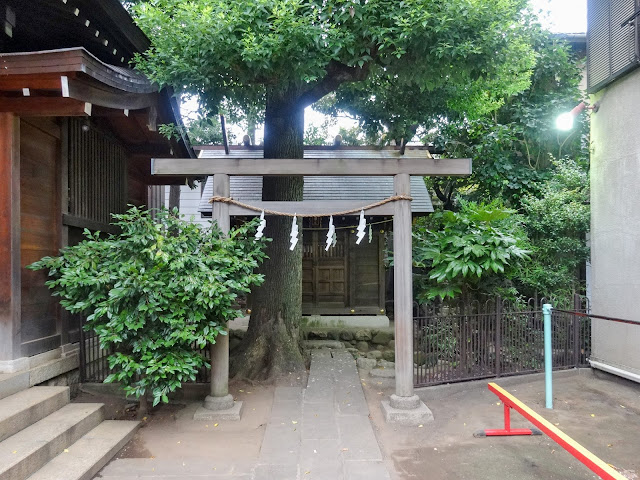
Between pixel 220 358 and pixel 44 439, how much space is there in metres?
2.03

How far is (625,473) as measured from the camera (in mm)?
4047

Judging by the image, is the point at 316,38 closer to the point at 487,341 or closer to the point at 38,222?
the point at 38,222

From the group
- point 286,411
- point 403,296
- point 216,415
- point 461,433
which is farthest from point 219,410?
point 461,433

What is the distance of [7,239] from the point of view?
4.89 m

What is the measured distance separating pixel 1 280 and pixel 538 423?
5.97m

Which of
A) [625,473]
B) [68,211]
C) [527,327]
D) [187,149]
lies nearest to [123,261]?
[68,211]

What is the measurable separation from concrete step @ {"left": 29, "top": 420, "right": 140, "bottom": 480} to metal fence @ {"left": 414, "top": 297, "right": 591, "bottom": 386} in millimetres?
4022

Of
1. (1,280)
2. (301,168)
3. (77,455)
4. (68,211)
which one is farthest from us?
(68,211)

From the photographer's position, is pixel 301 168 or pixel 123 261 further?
pixel 301 168

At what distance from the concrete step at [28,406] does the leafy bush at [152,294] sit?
0.69m

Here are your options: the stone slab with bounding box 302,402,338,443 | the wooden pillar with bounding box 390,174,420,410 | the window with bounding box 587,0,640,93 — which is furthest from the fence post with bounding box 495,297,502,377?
the window with bounding box 587,0,640,93

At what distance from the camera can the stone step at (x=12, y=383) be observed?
4648 millimetres

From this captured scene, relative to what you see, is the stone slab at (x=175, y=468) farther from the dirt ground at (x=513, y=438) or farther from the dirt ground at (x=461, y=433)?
the dirt ground at (x=513, y=438)

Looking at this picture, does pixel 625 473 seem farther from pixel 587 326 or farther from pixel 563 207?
pixel 563 207
